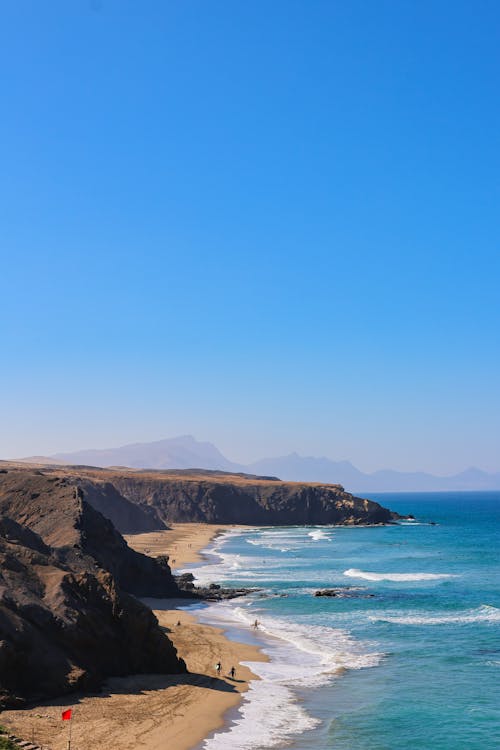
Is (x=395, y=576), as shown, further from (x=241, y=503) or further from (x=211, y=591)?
(x=241, y=503)

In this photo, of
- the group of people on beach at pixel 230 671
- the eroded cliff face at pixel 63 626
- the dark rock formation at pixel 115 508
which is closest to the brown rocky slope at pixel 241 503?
the dark rock formation at pixel 115 508

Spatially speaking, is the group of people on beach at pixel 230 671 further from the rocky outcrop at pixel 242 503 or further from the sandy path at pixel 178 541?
the rocky outcrop at pixel 242 503

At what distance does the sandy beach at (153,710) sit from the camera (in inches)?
931

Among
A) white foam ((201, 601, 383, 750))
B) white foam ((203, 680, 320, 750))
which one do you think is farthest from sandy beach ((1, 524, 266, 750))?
white foam ((201, 601, 383, 750))

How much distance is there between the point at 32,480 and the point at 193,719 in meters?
34.0

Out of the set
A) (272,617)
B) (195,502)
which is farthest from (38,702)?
(195,502)

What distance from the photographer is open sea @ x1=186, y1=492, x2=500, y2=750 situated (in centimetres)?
2631

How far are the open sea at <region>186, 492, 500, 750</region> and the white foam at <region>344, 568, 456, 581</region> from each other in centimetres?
19

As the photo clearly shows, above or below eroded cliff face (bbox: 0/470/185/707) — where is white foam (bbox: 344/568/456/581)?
below

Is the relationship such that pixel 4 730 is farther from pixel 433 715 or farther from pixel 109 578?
pixel 433 715

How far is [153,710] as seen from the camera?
89.0 feet

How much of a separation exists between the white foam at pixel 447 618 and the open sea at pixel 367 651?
0.41ft

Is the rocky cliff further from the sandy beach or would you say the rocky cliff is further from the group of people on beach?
the group of people on beach

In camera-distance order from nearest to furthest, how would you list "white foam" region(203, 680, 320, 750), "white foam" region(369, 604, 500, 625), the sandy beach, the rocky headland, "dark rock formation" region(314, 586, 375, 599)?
1. the sandy beach
2. "white foam" region(203, 680, 320, 750)
3. the rocky headland
4. "white foam" region(369, 604, 500, 625)
5. "dark rock formation" region(314, 586, 375, 599)
